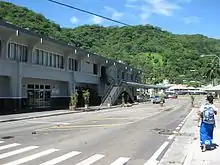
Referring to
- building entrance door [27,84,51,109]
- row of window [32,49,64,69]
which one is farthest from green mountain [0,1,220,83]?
building entrance door [27,84,51,109]

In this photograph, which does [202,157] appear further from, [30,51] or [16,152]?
[30,51]

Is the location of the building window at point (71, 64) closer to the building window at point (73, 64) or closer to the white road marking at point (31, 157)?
the building window at point (73, 64)

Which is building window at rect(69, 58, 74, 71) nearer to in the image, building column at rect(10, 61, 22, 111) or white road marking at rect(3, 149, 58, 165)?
building column at rect(10, 61, 22, 111)

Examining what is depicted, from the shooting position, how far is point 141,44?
11538 cm

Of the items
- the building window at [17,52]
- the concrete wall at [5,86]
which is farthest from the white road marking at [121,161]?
the building window at [17,52]

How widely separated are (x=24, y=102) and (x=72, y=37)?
165ft

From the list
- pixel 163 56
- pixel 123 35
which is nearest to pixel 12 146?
pixel 123 35

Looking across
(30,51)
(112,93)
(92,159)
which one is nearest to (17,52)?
(30,51)

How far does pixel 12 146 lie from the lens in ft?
44.6

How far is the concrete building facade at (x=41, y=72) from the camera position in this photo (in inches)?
1469

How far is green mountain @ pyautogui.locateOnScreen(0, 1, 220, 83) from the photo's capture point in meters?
67.5

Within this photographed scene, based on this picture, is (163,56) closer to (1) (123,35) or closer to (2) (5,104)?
(1) (123,35)

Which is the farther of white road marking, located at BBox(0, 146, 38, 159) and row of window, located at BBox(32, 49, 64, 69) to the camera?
row of window, located at BBox(32, 49, 64, 69)

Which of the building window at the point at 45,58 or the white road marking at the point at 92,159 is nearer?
the white road marking at the point at 92,159
